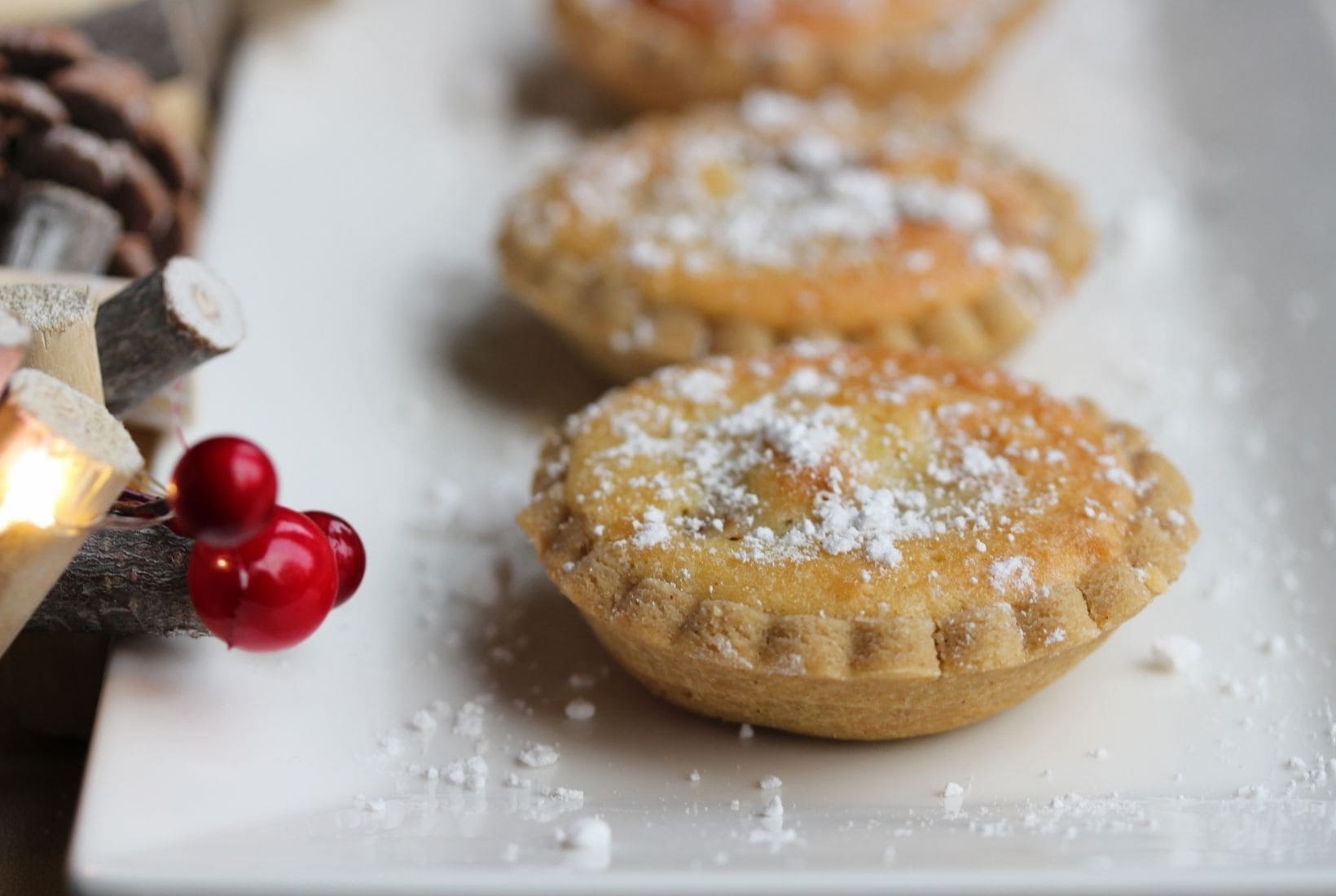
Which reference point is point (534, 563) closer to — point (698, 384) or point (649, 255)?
point (698, 384)

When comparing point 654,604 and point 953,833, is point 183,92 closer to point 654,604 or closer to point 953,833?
point 654,604

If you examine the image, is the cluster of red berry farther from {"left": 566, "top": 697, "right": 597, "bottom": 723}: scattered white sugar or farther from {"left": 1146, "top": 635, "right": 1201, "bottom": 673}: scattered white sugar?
{"left": 1146, "top": 635, "right": 1201, "bottom": 673}: scattered white sugar

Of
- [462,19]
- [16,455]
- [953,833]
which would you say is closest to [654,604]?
[953,833]

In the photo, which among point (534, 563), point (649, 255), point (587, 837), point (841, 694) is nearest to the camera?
point (587, 837)

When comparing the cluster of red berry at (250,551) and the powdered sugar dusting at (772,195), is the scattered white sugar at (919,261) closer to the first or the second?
the powdered sugar dusting at (772,195)

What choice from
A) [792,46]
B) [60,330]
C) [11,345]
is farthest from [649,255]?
[11,345]

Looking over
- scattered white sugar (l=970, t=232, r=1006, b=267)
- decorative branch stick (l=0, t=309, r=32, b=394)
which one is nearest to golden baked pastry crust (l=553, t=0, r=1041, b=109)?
scattered white sugar (l=970, t=232, r=1006, b=267)
